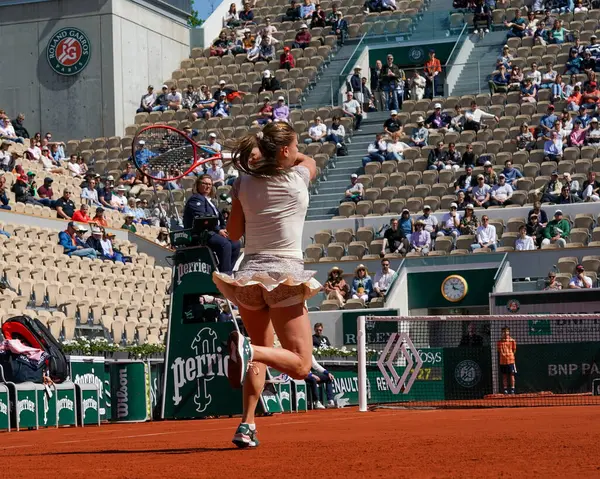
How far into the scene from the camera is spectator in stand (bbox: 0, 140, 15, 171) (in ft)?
84.7

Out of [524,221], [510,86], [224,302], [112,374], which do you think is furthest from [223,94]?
[224,302]

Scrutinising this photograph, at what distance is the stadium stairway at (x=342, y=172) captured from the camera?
29.0m

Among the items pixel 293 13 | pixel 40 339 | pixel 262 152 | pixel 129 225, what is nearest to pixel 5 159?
pixel 129 225

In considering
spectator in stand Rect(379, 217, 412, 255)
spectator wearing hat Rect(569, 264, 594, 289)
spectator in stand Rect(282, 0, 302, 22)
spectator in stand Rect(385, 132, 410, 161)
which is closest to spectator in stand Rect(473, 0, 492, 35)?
spectator in stand Rect(282, 0, 302, 22)

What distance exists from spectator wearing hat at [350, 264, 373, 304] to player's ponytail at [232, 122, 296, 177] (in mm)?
17180

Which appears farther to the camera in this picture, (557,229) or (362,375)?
(557,229)

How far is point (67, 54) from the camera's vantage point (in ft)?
118

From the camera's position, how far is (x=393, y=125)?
30.5m

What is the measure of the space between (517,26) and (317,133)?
7.10m

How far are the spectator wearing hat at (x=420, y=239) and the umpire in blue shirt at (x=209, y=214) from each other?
1352 cm

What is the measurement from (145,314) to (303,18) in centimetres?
1846

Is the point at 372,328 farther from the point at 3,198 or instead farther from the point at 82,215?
the point at 3,198

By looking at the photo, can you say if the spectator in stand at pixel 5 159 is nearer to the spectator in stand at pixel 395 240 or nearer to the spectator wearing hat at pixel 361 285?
the spectator wearing hat at pixel 361 285

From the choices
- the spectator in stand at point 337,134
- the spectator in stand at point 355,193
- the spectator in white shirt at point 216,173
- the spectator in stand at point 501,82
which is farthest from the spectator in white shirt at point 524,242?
the spectator in white shirt at point 216,173
